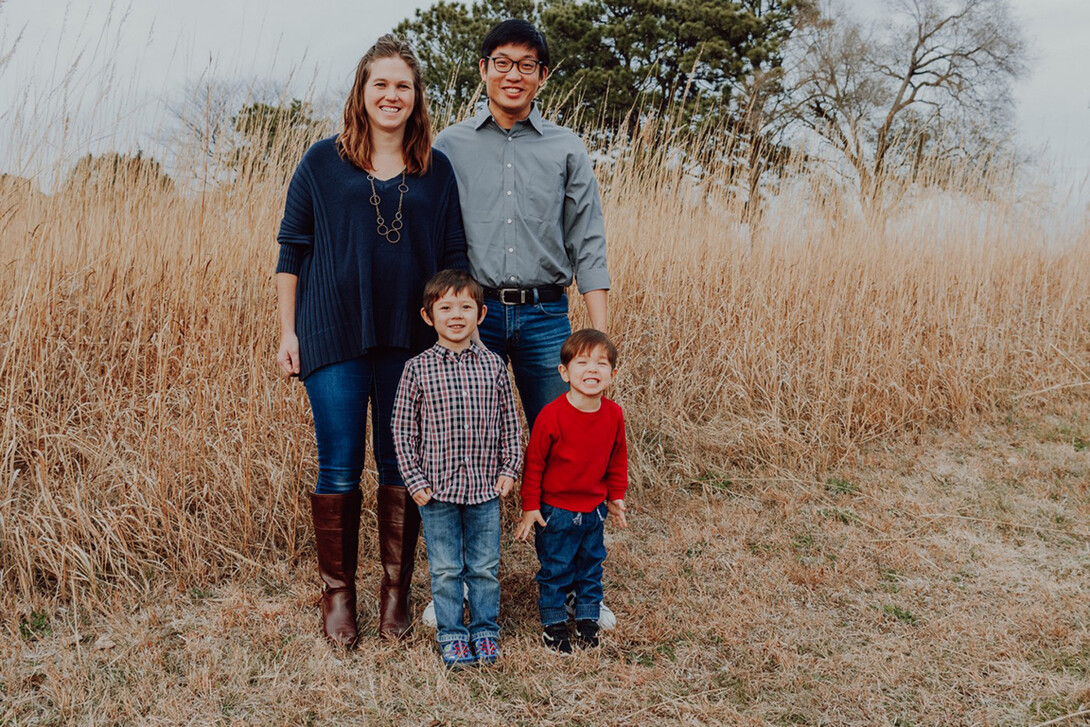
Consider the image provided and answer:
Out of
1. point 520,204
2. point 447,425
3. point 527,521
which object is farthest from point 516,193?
point 527,521

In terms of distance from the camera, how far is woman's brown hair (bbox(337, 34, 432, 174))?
6.99 feet

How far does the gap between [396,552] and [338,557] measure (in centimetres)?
18

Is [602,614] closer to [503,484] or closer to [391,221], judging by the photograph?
[503,484]

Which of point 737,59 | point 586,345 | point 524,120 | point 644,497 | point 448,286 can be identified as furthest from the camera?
point 737,59

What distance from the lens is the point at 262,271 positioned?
3.47 metres

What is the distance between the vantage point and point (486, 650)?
2240 mm

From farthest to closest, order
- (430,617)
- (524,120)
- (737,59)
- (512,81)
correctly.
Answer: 1. (737,59)
2. (430,617)
3. (524,120)
4. (512,81)

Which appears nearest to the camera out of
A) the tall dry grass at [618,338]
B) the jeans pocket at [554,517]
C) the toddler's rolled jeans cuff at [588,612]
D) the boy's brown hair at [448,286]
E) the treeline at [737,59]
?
the boy's brown hair at [448,286]

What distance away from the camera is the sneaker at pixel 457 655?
2.19 m

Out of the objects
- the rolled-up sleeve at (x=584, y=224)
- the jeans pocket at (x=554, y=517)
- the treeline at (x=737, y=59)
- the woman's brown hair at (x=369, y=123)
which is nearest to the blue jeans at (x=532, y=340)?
the rolled-up sleeve at (x=584, y=224)

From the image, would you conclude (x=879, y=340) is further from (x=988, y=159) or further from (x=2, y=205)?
(x=2, y=205)

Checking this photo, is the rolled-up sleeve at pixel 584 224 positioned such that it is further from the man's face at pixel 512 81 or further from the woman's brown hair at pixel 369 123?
the woman's brown hair at pixel 369 123

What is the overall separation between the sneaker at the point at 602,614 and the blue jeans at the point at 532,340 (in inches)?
25.5

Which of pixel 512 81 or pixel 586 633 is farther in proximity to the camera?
pixel 586 633
